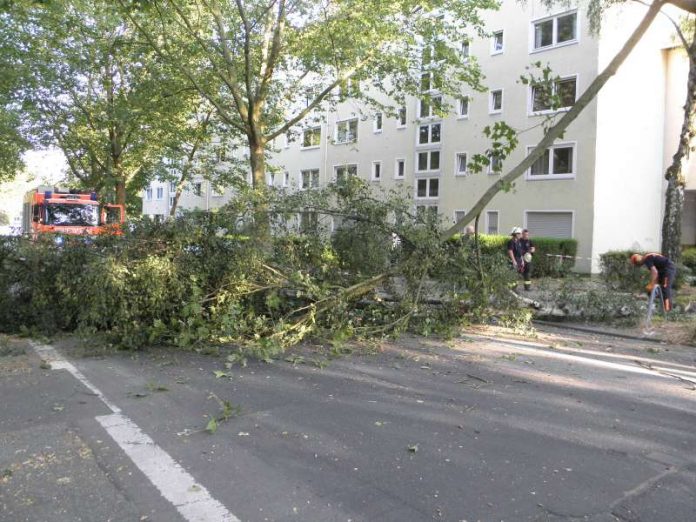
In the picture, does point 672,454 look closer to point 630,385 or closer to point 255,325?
point 630,385

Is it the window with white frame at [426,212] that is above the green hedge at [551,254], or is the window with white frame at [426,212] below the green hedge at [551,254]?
above

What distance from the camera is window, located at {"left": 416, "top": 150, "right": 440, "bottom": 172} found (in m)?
29.5

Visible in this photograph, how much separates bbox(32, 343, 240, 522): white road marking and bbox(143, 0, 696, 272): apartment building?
56.4ft

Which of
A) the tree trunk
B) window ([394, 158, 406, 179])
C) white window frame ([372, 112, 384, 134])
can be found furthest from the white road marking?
white window frame ([372, 112, 384, 134])

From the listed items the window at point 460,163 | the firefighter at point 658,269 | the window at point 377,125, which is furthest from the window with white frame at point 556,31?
the firefighter at point 658,269

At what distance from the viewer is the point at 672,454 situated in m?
4.26

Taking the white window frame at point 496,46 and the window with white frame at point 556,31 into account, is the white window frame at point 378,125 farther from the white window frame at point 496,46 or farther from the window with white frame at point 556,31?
the window with white frame at point 556,31

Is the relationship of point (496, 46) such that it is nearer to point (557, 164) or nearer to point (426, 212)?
point (557, 164)

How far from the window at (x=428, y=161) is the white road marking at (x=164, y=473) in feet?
84.5

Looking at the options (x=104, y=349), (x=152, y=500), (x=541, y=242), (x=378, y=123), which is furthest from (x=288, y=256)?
(x=378, y=123)

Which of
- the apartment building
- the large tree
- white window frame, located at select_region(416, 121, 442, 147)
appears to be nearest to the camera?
the large tree

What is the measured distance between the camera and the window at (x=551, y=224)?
23.5 meters

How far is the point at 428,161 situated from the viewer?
29.8 meters

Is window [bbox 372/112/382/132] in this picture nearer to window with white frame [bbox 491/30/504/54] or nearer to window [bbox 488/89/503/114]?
window [bbox 488/89/503/114]
